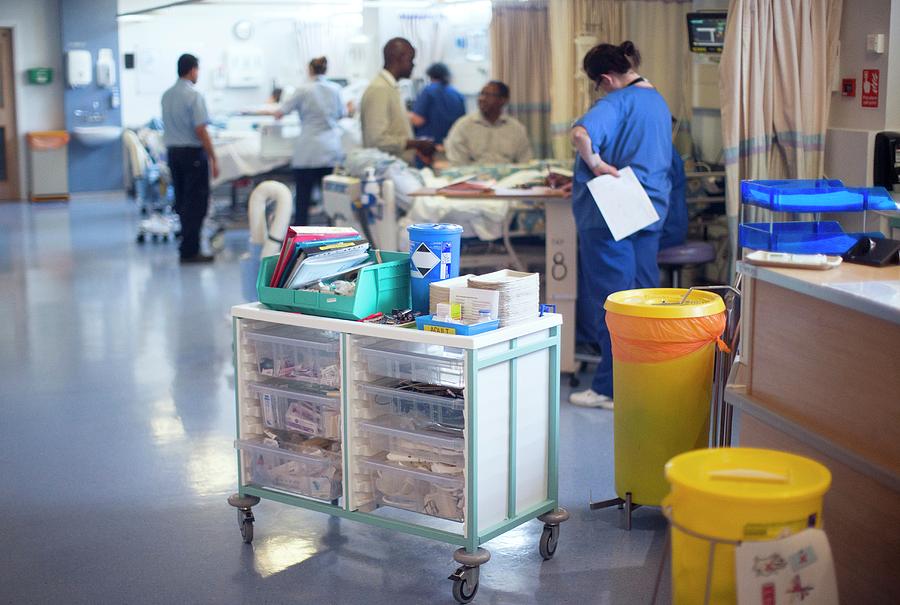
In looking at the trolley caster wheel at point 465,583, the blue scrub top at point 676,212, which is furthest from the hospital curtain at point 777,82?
the trolley caster wheel at point 465,583

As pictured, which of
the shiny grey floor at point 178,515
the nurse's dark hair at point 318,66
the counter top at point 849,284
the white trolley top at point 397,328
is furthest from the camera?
the nurse's dark hair at point 318,66

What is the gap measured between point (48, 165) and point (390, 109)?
8483 mm

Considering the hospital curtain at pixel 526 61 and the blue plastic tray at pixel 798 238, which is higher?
the hospital curtain at pixel 526 61

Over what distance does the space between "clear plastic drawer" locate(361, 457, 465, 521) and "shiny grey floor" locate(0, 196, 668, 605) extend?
246 mm

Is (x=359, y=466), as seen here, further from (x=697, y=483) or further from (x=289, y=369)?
(x=697, y=483)

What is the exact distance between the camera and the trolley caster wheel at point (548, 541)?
3.63 metres

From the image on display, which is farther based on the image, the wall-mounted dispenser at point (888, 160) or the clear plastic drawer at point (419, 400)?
the wall-mounted dispenser at point (888, 160)

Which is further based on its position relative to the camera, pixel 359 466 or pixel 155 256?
pixel 155 256

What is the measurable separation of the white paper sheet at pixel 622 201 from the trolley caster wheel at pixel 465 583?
221 centimetres

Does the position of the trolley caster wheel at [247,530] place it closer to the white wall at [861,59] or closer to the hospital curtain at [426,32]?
the white wall at [861,59]

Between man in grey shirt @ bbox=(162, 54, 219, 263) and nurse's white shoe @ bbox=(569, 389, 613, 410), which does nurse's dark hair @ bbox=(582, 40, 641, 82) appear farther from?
man in grey shirt @ bbox=(162, 54, 219, 263)

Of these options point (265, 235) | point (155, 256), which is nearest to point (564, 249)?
point (265, 235)

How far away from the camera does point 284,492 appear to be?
3.77 m

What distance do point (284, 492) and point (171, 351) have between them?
3.10 m
